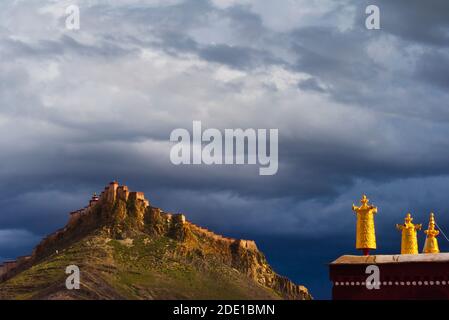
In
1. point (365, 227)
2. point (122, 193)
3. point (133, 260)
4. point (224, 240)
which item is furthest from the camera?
point (224, 240)

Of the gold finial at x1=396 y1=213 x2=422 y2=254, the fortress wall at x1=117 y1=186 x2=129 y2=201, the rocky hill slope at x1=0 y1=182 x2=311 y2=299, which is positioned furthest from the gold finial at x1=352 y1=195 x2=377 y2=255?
the fortress wall at x1=117 y1=186 x2=129 y2=201

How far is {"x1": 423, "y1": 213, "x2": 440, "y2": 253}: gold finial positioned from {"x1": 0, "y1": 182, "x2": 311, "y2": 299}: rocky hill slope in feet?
110

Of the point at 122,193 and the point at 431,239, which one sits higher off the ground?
the point at 122,193

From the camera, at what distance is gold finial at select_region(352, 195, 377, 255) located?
264 feet

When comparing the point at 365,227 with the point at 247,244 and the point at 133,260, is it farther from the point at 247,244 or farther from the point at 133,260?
the point at 247,244

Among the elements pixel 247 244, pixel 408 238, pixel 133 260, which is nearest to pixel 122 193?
pixel 133 260

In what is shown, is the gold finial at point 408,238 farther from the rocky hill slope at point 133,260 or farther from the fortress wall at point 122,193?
the fortress wall at point 122,193

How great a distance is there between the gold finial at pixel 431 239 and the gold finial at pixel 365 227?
7.25 m

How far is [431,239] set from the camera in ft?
283

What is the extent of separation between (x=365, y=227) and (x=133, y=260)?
4535 centimetres

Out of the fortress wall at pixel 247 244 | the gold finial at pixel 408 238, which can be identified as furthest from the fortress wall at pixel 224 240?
the gold finial at pixel 408 238

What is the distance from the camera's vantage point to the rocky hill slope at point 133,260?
364 feet

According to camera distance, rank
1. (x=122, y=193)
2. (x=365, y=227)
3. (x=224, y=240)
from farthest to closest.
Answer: (x=224, y=240), (x=122, y=193), (x=365, y=227)
